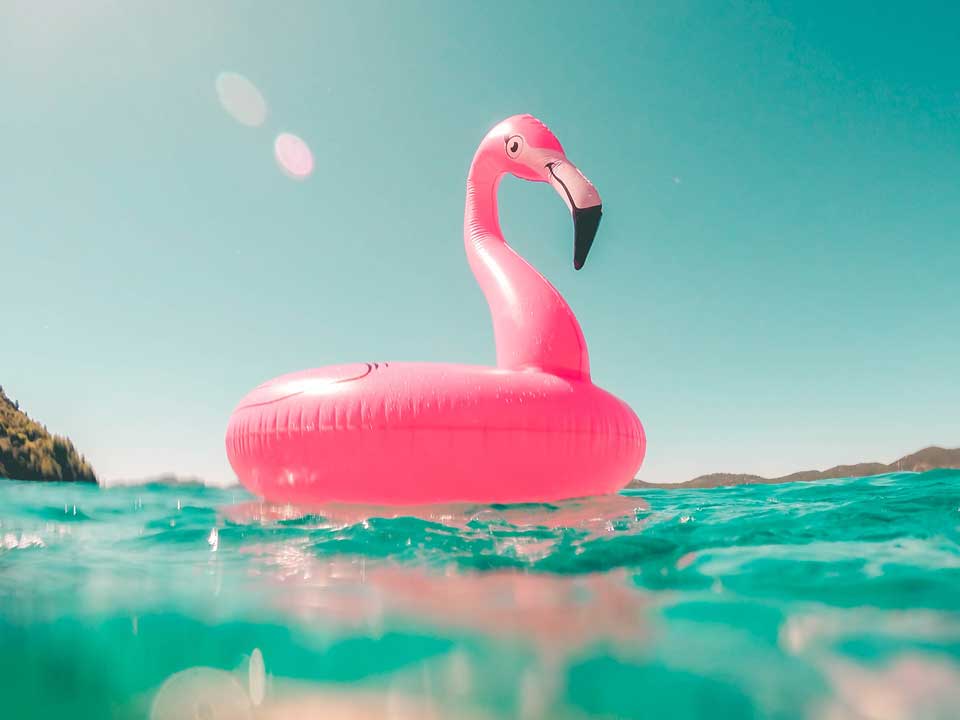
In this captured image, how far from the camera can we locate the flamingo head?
4.66m

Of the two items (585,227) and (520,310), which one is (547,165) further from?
(520,310)

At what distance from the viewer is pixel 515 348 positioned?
14.6ft

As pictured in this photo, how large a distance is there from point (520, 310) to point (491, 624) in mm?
3077

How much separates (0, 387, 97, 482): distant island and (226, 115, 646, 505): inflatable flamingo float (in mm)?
2501

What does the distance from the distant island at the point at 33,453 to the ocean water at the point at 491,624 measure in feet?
9.28


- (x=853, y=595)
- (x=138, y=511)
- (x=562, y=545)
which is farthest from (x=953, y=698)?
(x=138, y=511)

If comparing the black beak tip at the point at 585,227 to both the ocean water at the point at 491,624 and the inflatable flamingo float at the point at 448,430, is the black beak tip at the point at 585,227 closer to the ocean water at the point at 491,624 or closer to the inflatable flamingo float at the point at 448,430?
the inflatable flamingo float at the point at 448,430

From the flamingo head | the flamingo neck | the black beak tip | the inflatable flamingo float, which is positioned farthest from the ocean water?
the flamingo head

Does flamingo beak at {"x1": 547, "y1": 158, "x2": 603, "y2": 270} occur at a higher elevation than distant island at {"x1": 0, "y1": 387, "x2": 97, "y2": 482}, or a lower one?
higher

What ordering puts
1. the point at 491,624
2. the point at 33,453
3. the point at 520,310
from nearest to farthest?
the point at 491,624 → the point at 520,310 → the point at 33,453

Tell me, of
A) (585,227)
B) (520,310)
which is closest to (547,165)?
(585,227)

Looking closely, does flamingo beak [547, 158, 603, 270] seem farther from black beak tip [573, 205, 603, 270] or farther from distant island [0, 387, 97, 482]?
distant island [0, 387, 97, 482]

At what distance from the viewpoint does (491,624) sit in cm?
178

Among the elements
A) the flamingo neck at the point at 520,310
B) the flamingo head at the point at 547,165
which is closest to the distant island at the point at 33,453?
the flamingo neck at the point at 520,310
